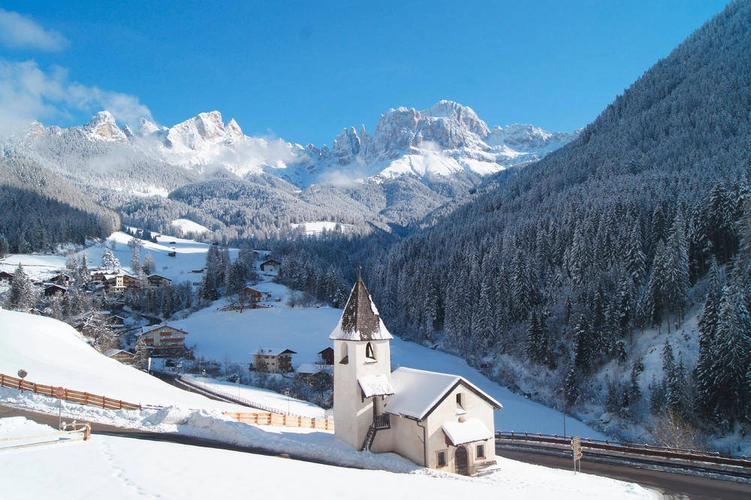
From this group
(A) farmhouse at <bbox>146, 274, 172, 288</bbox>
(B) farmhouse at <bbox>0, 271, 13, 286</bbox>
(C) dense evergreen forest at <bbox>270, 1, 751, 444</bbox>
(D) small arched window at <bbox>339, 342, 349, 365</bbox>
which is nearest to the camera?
(D) small arched window at <bbox>339, 342, 349, 365</bbox>

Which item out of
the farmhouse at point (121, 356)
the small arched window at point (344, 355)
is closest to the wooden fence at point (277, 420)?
the small arched window at point (344, 355)

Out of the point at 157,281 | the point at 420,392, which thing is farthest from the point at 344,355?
the point at 157,281

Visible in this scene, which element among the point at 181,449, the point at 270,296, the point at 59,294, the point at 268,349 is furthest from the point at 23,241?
the point at 181,449

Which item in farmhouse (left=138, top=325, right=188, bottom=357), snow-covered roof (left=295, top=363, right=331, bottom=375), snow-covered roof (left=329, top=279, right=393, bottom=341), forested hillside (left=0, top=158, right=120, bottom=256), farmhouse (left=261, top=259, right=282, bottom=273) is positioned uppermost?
forested hillside (left=0, top=158, right=120, bottom=256)

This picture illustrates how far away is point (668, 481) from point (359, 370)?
658 inches

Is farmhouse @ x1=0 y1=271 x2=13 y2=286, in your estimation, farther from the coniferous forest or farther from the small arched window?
the small arched window

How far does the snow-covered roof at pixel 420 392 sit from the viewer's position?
78.8ft

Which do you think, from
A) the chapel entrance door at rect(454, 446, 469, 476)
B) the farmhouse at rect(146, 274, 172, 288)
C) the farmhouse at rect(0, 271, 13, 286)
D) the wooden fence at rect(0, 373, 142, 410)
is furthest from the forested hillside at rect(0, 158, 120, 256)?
the chapel entrance door at rect(454, 446, 469, 476)

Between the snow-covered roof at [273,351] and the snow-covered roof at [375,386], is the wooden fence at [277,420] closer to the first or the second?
the snow-covered roof at [375,386]

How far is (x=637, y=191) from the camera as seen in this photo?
254 feet

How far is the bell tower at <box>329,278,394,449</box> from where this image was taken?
84.2ft

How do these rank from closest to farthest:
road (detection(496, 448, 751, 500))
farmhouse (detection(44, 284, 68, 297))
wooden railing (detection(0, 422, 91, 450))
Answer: wooden railing (detection(0, 422, 91, 450)) < road (detection(496, 448, 751, 500)) < farmhouse (detection(44, 284, 68, 297))

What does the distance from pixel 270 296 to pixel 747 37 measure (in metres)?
148

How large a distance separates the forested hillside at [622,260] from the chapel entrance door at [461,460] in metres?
30.1
